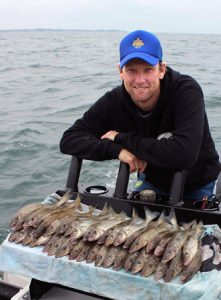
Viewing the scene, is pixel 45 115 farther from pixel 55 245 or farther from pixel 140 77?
pixel 55 245

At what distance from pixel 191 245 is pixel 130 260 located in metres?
0.44

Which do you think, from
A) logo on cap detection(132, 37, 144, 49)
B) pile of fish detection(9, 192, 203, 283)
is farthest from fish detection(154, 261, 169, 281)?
logo on cap detection(132, 37, 144, 49)

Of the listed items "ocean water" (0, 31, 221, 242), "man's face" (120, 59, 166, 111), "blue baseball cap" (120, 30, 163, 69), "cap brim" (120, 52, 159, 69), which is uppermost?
"blue baseball cap" (120, 30, 163, 69)

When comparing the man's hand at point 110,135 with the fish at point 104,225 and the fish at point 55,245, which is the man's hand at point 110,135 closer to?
the fish at point 104,225

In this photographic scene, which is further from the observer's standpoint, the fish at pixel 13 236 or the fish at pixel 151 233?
the fish at pixel 13 236

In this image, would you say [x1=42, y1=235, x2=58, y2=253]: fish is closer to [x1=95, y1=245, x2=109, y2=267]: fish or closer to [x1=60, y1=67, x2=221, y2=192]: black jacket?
[x1=95, y1=245, x2=109, y2=267]: fish

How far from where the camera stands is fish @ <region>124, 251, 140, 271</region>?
9.90 ft

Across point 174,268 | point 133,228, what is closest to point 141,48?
point 133,228

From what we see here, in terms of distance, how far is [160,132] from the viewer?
4.06m

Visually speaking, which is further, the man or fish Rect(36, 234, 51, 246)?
the man

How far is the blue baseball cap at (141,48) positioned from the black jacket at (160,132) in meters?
0.23

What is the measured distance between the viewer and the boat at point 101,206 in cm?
353

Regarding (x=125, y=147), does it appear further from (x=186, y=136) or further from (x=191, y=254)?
(x=191, y=254)

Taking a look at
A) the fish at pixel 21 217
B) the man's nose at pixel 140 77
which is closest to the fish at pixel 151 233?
the fish at pixel 21 217
